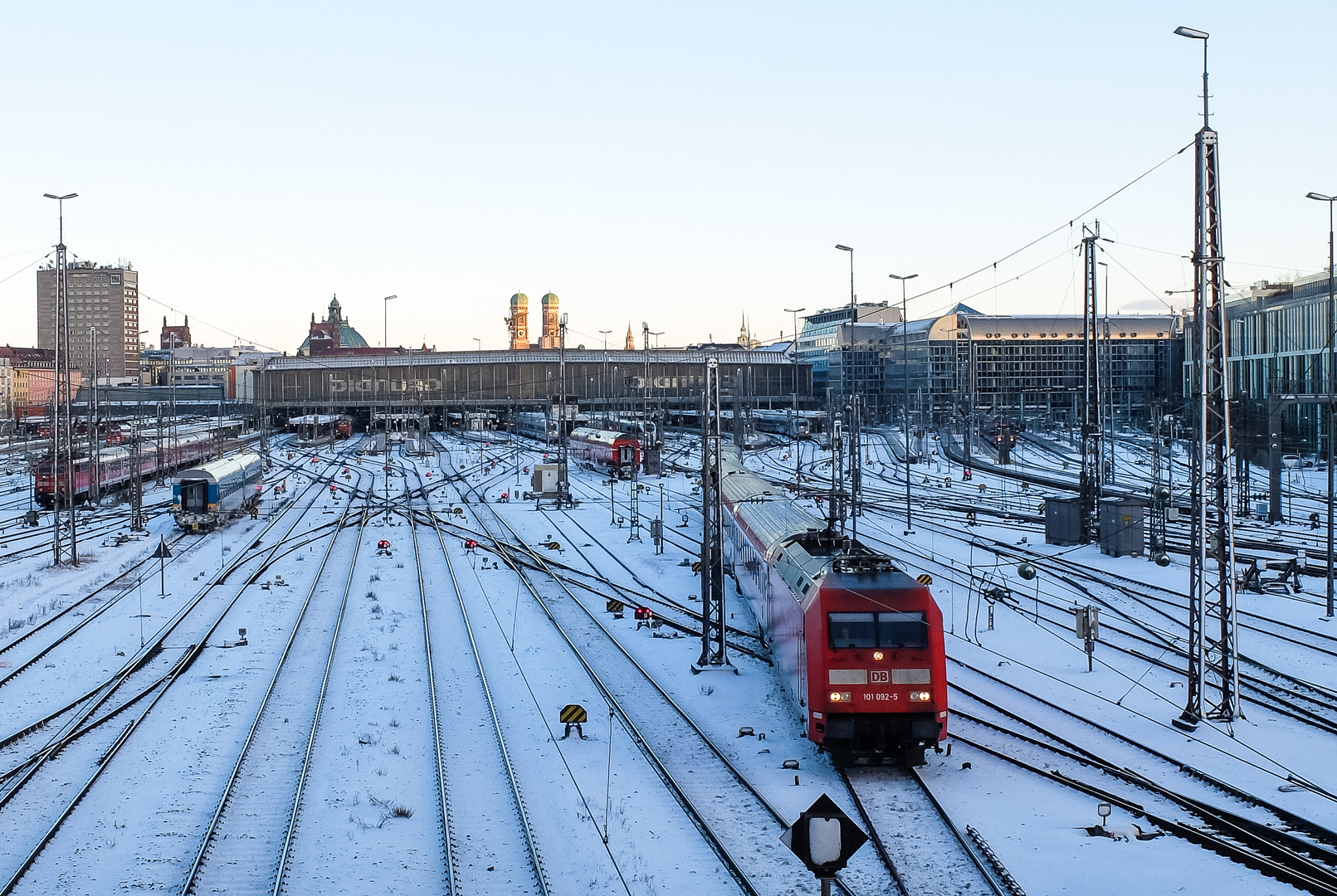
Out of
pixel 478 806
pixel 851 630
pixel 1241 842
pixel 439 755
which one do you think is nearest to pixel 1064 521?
pixel 851 630

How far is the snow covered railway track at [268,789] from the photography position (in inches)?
488

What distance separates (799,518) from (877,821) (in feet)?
35.8

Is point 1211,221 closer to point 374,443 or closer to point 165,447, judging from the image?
point 165,447

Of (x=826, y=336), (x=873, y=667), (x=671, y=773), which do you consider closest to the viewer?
(x=873, y=667)

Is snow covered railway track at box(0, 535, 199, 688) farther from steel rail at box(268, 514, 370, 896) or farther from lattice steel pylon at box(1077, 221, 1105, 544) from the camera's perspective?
lattice steel pylon at box(1077, 221, 1105, 544)

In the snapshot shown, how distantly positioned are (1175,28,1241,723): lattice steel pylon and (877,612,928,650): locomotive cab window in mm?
4838

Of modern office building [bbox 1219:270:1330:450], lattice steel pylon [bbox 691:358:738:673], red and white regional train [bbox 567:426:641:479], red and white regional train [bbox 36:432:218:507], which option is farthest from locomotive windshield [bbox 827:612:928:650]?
modern office building [bbox 1219:270:1330:450]

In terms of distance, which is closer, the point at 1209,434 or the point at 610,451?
the point at 1209,434

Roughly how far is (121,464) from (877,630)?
53536 millimetres

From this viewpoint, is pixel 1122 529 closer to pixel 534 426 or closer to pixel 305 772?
pixel 305 772

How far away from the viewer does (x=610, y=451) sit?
2721 inches

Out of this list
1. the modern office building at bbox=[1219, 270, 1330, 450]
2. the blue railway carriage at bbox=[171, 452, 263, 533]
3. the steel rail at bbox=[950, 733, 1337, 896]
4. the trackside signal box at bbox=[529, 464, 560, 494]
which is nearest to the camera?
the steel rail at bbox=[950, 733, 1337, 896]

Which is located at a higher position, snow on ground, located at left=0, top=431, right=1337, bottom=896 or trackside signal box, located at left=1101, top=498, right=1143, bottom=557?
trackside signal box, located at left=1101, top=498, right=1143, bottom=557

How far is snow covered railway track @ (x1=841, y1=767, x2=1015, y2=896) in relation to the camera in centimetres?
1181
